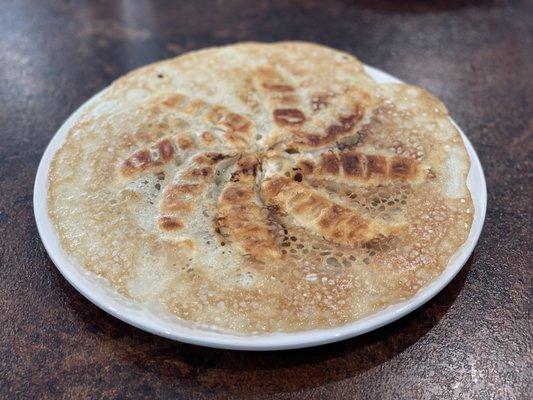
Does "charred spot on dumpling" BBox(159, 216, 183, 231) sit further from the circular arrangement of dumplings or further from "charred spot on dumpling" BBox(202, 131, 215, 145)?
"charred spot on dumpling" BBox(202, 131, 215, 145)

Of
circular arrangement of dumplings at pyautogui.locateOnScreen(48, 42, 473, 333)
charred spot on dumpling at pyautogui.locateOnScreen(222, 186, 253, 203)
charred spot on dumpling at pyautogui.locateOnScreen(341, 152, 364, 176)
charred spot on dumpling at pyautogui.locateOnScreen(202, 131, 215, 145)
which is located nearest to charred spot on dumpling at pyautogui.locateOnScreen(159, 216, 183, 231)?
circular arrangement of dumplings at pyautogui.locateOnScreen(48, 42, 473, 333)

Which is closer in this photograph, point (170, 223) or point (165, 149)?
point (170, 223)

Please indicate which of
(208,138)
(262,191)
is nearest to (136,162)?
(208,138)

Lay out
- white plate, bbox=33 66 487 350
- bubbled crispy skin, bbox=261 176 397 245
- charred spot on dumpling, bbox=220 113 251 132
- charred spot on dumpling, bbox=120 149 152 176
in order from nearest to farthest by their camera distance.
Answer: white plate, bbox=33 66 487 350 → bubbled crispy skin, bbox=261 176 397 245 → charred spot on dumpling, bbox=120 149 152 176 → charred spot on dumpling, bbox=220 113 251 132

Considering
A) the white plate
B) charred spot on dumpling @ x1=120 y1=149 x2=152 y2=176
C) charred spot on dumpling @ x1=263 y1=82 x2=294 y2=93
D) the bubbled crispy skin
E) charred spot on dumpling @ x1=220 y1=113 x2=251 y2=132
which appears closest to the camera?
the white plate

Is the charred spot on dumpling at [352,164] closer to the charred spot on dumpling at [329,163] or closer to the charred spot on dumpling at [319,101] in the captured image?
the charred spot on dumpling at [329,163]

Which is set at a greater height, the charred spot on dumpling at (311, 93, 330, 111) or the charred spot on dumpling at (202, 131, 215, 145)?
the charred spot on dumpling at (311, 93, 330, 111)

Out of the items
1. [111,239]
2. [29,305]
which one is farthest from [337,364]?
[29,305]

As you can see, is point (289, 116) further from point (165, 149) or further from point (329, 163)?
point (165, 149)
